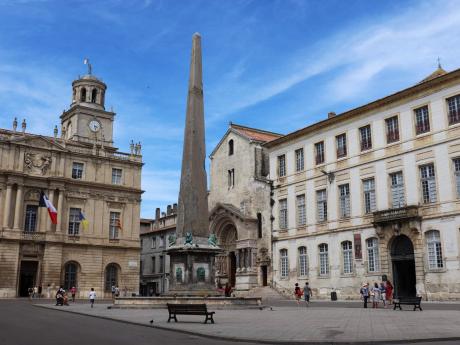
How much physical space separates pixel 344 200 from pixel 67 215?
79.3 feet

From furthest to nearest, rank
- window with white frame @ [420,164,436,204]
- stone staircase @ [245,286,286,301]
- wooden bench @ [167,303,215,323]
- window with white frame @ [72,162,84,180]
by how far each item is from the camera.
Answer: window with white frame @ [72,162,84,180]
stone staircase @ [245,286,286,301]
window with white frame @ [420,164,436,204]
wooden bench @ [167,303,215,323]

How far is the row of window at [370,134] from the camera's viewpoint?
2697 cm

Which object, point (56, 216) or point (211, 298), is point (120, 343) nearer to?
point (211, 298)

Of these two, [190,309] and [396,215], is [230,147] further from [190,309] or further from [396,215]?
[190,309]

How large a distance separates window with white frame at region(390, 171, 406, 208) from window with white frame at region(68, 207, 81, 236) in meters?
27.3

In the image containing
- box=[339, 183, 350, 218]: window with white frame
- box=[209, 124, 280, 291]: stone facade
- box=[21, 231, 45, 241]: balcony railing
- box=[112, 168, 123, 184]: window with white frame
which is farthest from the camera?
box=[112, 168, 123, 184]: window with white frame

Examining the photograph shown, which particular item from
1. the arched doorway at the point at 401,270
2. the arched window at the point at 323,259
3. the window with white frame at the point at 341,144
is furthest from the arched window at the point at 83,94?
the arched doorway at the point at 401,270

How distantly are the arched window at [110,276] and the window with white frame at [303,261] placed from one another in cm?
1875

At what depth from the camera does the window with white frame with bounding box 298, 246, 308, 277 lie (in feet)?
114

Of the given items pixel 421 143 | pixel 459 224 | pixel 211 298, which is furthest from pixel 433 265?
pixel 211 298

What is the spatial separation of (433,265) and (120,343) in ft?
69.9

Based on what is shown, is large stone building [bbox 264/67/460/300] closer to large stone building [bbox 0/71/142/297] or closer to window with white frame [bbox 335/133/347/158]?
window with white frame [bbox 335/133/347/158]

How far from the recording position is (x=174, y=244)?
2084 cm

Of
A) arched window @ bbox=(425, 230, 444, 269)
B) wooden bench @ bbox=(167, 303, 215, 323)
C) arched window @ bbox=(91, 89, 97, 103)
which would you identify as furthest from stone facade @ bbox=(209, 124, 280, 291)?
wooden bench @ bbox=(167, 303, 215, 323)
